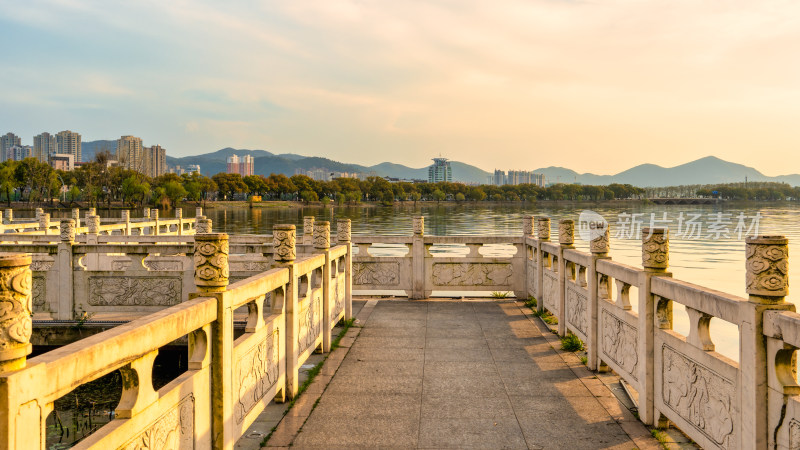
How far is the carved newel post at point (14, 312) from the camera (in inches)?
67.7

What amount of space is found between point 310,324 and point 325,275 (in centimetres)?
79

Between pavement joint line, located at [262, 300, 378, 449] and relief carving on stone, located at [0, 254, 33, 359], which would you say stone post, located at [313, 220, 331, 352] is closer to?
pavement joint line, located at [262, 300, 378, 449]

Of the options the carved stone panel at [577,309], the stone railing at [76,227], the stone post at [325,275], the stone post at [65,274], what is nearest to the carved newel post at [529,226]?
the carved stone panel at [577,309]

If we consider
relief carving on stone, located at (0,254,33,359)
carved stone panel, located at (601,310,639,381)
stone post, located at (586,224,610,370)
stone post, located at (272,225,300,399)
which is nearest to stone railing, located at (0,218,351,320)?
stone post, located at (272,225,300,399)

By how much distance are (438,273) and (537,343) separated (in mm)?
3484

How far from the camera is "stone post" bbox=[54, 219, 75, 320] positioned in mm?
7906

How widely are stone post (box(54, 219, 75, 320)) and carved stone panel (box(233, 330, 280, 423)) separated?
16.1 ft

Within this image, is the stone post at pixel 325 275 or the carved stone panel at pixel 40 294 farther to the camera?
the carved stone panel at pixel 40 294

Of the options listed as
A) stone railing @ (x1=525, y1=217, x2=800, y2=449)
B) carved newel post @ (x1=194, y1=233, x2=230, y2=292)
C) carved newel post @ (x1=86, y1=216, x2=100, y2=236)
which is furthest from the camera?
carved newel post @ (x1=86, y1=216, x2=100, y2=236)

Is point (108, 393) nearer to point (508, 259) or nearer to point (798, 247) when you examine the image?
point (508, 259)

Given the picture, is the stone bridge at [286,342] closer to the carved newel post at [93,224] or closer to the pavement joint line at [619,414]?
the pavement joint line at [619,414]

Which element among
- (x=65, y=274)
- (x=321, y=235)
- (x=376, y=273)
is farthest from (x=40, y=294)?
(x=376, y=273)

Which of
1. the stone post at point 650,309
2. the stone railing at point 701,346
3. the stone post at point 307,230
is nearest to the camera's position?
the stone railing at point 701,346

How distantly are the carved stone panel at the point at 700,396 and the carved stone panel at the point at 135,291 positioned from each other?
6.56 meters
